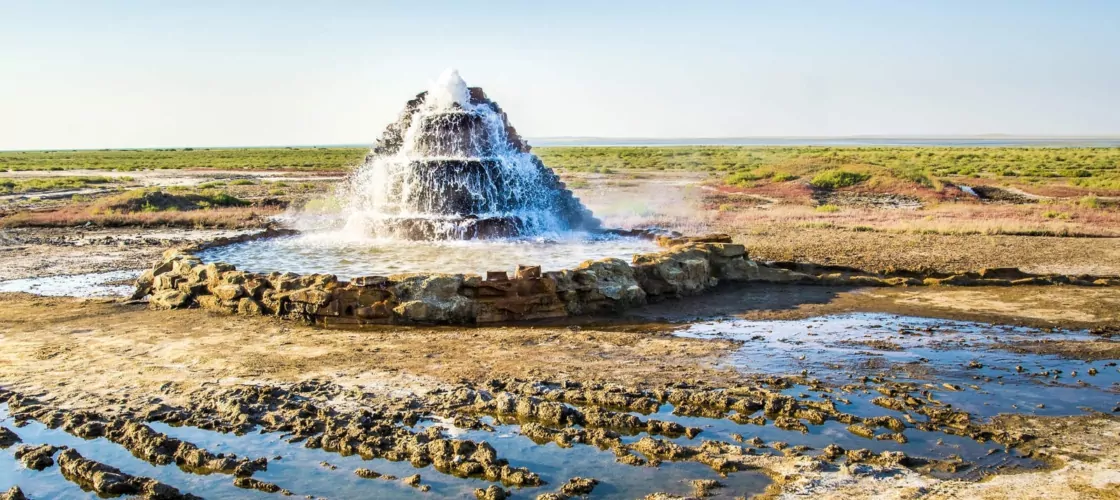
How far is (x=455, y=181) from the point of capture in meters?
17.7

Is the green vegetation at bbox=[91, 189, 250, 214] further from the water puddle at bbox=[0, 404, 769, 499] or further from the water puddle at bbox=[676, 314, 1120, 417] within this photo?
the water puddle at bbox=[0, 404, 769, 499]

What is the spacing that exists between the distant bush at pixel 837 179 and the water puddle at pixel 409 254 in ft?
59.6

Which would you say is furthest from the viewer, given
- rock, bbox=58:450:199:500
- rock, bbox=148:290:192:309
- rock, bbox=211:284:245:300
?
rock, bbox=148:290:192:309

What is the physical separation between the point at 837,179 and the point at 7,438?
3105 centimetres

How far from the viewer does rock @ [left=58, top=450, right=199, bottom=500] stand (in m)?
5.18

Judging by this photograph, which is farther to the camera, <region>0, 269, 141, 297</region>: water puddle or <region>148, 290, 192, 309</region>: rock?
<region>0, 269, 141, 297</region>: water puddle

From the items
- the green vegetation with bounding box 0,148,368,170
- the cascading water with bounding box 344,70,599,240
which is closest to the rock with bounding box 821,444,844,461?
the cascading water with bounding box 344,70,599,240

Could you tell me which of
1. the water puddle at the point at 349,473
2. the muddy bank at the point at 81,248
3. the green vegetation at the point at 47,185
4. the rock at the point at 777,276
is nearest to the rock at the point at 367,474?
the water puddle at the point at 349,473

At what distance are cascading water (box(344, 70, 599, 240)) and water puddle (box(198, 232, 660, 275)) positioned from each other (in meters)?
0.59

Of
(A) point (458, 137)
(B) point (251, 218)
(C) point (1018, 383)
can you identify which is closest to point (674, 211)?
(A) point (458, 137)

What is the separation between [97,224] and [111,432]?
17873 millimetres

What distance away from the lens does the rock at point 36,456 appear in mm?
5691

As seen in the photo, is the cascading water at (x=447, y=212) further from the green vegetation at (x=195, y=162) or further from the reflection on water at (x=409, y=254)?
the green vegetation at (x=195, y=162)

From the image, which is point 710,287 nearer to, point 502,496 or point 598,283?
point 598,283
